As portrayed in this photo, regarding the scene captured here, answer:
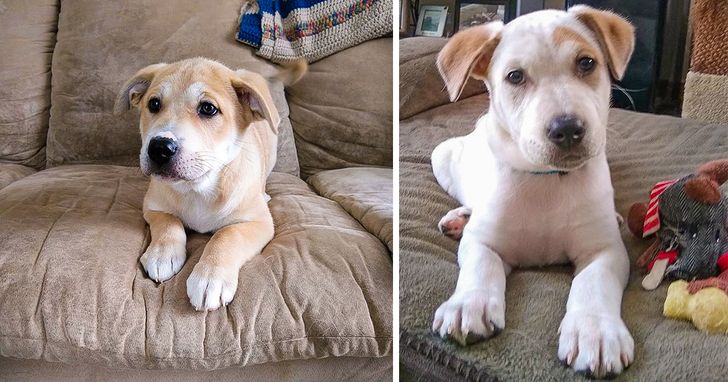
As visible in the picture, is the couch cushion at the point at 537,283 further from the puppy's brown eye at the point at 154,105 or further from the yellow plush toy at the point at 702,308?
the puppy's brown eye at the point at 154,105

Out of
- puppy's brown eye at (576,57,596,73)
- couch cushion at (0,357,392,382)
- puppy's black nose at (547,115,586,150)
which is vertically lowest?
couch cushion at (0,357,392,382)

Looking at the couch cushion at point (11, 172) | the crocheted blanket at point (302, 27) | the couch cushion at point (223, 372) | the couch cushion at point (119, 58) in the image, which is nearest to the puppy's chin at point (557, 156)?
the couch cushion at point (223, 372)

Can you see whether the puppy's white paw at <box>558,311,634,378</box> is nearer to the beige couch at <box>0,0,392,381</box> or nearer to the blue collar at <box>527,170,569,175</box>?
the blue collar at <box>527,170,569,175</box>

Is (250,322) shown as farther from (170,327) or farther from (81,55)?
(81,55)

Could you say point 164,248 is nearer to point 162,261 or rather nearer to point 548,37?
point 162,261

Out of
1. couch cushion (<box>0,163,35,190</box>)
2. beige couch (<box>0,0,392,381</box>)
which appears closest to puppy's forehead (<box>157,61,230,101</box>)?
beige couch (<box>0,0,392,381</box>)

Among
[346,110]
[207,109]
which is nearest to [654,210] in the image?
[207,109]
